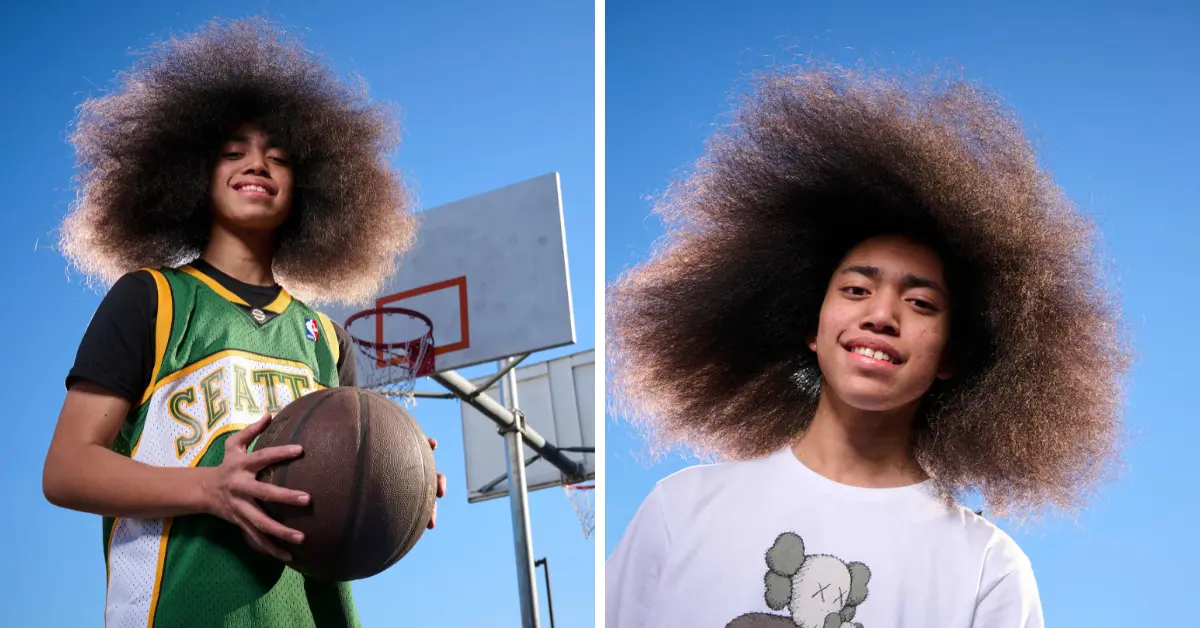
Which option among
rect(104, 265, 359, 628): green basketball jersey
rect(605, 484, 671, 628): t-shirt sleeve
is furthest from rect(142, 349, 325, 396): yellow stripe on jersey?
rect(605, 484, 671, 628): t-shirt sleeve

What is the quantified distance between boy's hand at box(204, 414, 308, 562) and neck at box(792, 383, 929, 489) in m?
1.01

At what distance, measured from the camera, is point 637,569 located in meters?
2.24

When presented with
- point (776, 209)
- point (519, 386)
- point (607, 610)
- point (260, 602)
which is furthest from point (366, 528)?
point (519, 386)

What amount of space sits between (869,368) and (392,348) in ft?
16.0

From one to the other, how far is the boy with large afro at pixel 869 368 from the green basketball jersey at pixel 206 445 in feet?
2.27

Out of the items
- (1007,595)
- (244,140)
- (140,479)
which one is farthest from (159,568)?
(1007,595)

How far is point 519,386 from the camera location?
31.3ft

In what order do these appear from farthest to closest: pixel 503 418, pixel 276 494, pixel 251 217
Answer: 1. pixel 503 418
2. pixel 251 217
3. pixel 276 494

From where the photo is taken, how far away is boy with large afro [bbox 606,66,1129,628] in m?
2.07

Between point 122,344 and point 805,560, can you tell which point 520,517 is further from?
point 122,344

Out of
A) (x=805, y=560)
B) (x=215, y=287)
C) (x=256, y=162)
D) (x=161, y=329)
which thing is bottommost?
(x=805, y=560)

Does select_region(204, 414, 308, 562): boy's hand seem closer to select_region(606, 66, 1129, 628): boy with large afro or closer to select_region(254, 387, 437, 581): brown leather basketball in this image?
select_region(254, 387, 437, 581): brown leather basketball

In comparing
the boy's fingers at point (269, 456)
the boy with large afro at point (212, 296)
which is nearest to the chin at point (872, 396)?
the boy with large afro at point (212, 296)

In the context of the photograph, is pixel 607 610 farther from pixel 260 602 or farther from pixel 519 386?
pixel 519 386
